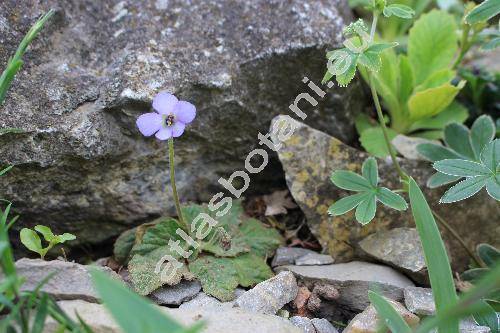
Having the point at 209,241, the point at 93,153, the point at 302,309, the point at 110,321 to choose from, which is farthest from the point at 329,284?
the point at 93,153

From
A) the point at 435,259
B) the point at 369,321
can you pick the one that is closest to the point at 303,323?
the point at 369,321

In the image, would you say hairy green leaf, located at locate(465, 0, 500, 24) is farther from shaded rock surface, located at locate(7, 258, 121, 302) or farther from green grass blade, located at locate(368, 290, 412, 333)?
shaded rock surface, located at locate(7, 258, 121, 302)

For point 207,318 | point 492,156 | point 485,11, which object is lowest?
point 492,156

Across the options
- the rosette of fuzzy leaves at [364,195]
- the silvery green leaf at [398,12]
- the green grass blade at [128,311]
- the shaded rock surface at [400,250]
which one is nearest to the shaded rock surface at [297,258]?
the shaded rock surface at [400,250]

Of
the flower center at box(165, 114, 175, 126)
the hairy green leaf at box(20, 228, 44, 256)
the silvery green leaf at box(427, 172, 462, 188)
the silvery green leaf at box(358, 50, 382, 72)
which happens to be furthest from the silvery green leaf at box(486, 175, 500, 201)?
the hairy green leaf at box(20, 228, 44, 256)

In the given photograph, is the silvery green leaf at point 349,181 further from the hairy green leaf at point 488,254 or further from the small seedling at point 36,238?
the small seedling at point 36,238

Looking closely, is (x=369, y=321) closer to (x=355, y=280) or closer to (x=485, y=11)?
(x=355, y=280)

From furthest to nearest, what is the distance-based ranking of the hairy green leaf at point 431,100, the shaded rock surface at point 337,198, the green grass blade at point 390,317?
the hairy green leaf at point 431,100, the shaded rock surface at point 337,198, the green grass blade at point 390,317
